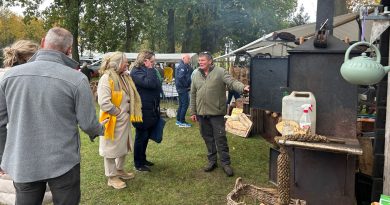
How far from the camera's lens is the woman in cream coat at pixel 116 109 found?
4.32 m

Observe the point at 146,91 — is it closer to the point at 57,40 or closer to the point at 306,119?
the point at 306,119

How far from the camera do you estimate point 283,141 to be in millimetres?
3078

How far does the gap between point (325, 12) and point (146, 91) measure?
2.48 m

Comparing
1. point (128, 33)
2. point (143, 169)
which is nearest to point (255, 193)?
point (143, 169)

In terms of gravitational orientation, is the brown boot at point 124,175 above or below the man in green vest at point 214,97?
below

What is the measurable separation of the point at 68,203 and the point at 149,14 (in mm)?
18386

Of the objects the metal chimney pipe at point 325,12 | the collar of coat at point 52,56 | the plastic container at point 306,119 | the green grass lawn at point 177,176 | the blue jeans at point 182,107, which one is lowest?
the green grass lawn at point 177,176

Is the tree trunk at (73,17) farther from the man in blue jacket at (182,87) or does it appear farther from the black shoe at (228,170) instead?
the black shoe at (228,170)

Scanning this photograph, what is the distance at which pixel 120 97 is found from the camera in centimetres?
445

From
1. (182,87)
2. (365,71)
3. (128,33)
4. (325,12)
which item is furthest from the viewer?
(128,33)

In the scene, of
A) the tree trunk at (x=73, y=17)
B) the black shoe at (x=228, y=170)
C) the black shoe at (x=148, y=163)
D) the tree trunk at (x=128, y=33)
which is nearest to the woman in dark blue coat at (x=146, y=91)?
the black shoe at (x=148, y=163)

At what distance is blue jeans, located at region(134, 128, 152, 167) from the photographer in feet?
16.7

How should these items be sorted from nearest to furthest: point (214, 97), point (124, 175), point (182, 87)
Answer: point (124, 175)
point (214, 97)
point (182, 87)

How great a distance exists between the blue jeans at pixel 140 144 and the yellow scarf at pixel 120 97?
40 centimetres
